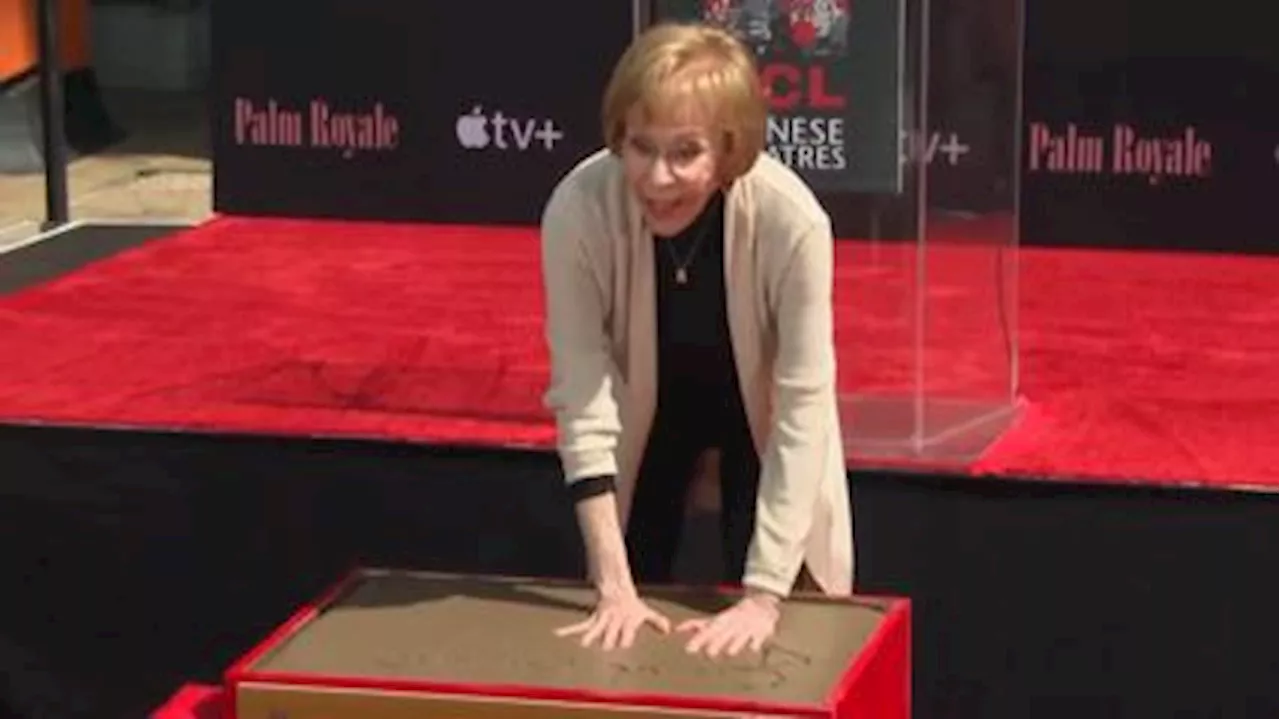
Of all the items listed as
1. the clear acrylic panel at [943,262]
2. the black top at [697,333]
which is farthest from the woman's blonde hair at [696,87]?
the clear acrylic panel at [943,262]

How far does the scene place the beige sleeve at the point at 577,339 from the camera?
296cm

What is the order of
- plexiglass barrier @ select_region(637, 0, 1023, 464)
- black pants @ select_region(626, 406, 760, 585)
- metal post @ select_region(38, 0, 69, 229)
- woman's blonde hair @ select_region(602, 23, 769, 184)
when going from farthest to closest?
metal post @ select_region(38, 0, 69, 229)
plexiglass barrier @ select_region(637, 0, 1023, 464)
black pants @ select_region(626, 406, 760, 585)
woman's blonde hair @ select_region(602, 23, 769, 184)

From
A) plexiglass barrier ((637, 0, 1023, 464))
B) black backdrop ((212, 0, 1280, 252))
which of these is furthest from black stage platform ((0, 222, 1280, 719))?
black backdrop ((212, 0, 1280, 252))

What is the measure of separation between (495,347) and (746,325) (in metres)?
1.82

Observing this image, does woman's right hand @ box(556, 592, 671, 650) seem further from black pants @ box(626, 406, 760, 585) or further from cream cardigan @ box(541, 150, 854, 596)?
black pants @ box(626, 406, 760, 585)

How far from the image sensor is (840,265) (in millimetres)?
4328

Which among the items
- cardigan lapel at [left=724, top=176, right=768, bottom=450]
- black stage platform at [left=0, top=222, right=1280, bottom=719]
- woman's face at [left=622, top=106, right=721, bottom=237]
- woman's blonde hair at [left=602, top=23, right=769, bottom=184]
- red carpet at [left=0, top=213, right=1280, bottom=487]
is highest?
woman's blonde hair at [left=602, top=23, right=769, bottom=184]

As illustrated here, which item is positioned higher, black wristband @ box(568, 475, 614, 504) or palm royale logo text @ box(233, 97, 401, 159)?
palm royale logo text @ box(233, 97, 401, 159)

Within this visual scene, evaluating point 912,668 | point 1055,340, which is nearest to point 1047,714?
point 912,668

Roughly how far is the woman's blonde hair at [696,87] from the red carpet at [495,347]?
1121 millimetres

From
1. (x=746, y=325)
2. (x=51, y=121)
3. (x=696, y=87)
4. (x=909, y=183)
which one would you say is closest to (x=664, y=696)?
(x=746, y=325)

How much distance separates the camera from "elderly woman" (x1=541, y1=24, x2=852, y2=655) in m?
2.81

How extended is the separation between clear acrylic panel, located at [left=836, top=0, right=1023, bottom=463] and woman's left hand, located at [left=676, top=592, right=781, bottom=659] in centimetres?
115

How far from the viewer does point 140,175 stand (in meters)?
8.40
